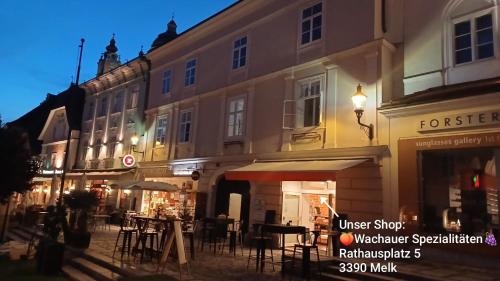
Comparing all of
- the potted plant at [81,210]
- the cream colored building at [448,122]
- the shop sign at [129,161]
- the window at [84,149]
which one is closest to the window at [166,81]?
the shop sign at [129,161]

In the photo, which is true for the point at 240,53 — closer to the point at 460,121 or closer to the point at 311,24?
the point at 311,24

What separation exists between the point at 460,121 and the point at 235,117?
8377mm

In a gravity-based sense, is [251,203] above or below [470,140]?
below

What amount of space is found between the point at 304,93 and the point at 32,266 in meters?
9.24

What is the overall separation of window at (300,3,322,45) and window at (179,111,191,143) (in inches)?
268

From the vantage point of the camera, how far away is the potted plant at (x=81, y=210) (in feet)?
39.2

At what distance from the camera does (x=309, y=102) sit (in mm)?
12453

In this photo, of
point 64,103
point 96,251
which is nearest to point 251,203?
point 96,251

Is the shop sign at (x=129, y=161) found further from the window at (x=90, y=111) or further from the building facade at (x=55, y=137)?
the window at (x=90, y=111)

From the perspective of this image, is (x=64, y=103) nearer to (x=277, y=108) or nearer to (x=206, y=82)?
(x=206, y=82)

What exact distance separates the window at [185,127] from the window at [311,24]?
6.81 metres

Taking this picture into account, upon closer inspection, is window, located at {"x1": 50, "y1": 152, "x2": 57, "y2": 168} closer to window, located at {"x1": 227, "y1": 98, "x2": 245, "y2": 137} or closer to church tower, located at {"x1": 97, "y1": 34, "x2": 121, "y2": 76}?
church tower, located at {"x1": 97, "y1": 34, "x2": 121, "y2": 76}

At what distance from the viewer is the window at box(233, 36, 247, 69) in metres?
15.4

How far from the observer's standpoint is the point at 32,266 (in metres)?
10.3
